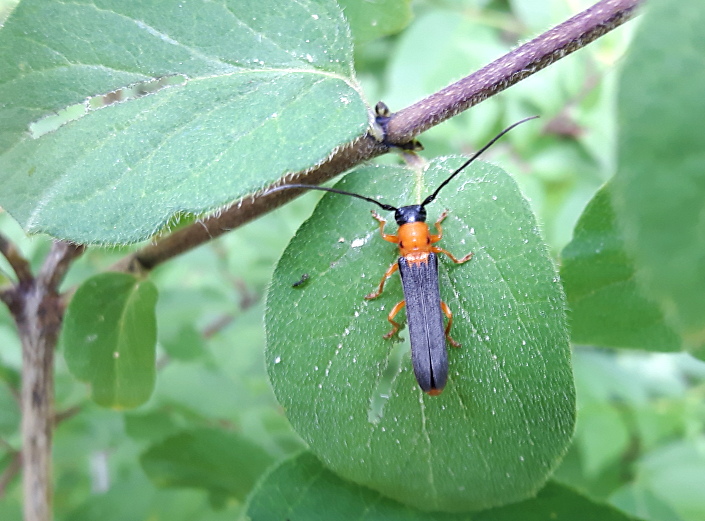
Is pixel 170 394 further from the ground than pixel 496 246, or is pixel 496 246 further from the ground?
pixel 170 394

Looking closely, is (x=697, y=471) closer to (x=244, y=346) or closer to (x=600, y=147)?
(x=600, y=147)

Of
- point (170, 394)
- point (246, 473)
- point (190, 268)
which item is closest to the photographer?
point (246, 473)

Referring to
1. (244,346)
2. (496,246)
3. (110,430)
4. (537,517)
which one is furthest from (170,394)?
(496,246)

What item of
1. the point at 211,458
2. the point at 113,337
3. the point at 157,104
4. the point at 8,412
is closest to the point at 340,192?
the point at 157,104

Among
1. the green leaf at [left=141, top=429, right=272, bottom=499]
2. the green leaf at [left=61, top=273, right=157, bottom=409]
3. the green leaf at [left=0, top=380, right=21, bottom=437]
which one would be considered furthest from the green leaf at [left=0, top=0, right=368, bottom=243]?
the green leaf at [left=0, top=380, right=21, bottom=437]

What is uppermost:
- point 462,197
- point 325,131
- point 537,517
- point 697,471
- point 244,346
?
point 244,346

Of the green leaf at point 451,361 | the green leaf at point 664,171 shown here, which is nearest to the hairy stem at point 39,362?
the green leaf at point 451,361

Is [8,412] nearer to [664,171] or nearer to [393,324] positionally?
[393,324]

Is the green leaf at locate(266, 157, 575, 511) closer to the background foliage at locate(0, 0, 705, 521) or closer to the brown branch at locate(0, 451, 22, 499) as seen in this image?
the background foliage at locate(0, 0, 705, 521)
